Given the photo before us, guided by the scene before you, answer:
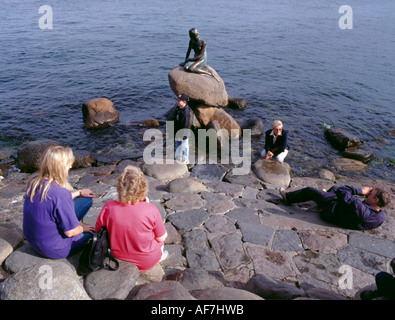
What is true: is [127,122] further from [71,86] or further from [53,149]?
[53,149]

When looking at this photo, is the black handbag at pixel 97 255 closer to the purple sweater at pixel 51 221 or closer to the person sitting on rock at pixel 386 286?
the purple sweater at pixel 51 221

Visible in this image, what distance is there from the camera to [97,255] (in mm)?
3496

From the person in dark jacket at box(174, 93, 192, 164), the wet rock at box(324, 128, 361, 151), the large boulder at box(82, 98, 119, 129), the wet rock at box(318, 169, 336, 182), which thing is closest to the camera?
the person in dark jacket at box(174, 93, 192, 164)

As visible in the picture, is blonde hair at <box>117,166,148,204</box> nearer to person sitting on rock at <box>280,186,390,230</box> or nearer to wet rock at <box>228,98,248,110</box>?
person sitting on rock at <box>280,186,390,230</box>

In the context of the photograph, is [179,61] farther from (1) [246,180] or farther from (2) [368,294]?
(2) [368,294]

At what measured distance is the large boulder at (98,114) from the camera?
12.5 meters

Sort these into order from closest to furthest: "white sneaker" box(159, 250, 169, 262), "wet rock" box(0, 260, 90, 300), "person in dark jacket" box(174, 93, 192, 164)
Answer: "wet rock" box(0, 260, 90, 300) < "white sneaker" box(159, 250, 169, 262) < "person in dark jacket" box(174, 93, 192, 164)

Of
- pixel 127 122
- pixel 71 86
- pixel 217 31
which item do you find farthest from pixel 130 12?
pixel 127 122

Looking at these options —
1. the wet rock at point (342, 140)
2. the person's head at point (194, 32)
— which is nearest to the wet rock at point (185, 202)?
the person's head at point (194, 32)

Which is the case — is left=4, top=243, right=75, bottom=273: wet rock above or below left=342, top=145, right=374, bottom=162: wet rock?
above

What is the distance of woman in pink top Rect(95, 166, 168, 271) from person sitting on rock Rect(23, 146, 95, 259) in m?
0.37

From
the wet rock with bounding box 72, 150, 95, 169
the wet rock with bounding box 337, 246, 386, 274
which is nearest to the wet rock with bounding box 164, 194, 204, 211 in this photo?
the wet rock with bounding box 337, 246, 386, 274

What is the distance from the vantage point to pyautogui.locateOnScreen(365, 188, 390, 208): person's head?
5141 mm

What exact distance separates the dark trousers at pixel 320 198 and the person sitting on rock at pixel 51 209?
425 centimetres
